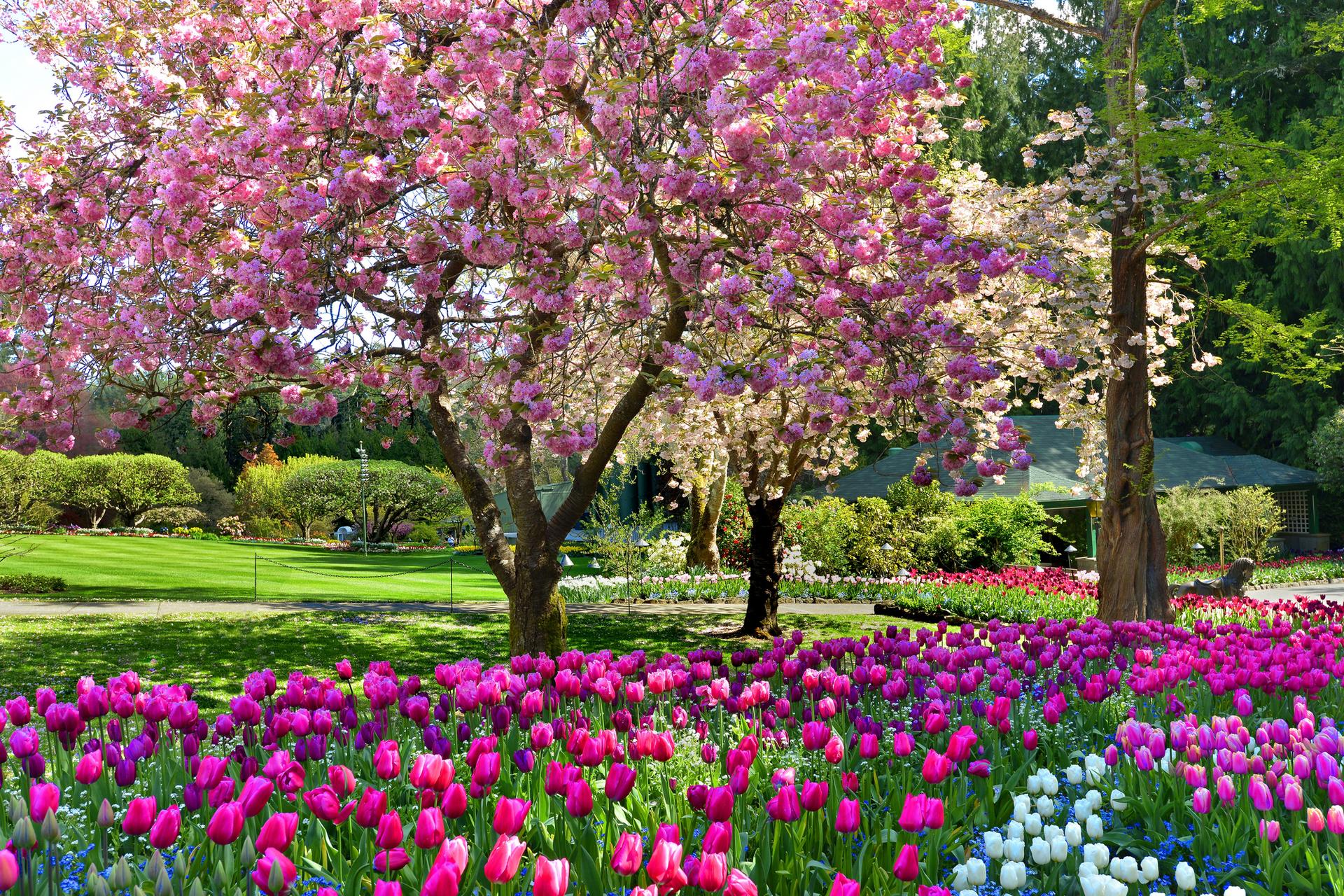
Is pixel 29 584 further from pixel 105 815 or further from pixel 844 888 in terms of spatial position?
pixel 844 888

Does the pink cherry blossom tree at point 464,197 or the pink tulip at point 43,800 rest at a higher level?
the pink cherry blossom tree at point 464,197

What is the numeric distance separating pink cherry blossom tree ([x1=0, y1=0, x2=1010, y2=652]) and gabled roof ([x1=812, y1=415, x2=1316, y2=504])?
54.1 feet

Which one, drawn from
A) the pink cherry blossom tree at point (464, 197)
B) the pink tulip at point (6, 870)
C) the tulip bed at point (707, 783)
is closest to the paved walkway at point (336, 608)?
the pink cherry blossom tree at point (464, 197)

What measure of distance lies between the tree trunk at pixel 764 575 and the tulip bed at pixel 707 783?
6719 mm

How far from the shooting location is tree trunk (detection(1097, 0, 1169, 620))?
936 cm

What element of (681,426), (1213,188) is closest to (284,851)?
(681,426)

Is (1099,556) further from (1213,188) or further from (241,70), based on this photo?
(241,70)

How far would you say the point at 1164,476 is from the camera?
24500 millimetres

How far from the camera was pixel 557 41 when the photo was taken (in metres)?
5.13

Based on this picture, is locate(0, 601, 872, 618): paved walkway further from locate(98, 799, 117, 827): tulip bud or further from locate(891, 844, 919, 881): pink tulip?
locate(891, 844, 919, 881): pink tulip

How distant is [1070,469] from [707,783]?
916 inches

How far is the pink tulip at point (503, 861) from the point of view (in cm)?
227

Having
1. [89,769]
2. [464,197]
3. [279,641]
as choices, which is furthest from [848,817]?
[279,641]

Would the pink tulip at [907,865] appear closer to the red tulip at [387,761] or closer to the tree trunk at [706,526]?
the red tulip at [387,761]
